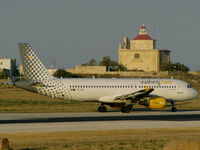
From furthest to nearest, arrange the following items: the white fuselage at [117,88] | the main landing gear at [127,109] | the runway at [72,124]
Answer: the white fuselage at [117,88]
the main landing gear at [127,109]
the runway at [72,124]

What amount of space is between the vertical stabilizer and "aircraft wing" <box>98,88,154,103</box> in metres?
5.80

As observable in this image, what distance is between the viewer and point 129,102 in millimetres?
52875

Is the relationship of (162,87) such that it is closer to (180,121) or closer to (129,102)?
(129,102)

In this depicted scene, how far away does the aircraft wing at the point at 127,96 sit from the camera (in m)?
52.2

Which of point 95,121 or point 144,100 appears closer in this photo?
point 95,121

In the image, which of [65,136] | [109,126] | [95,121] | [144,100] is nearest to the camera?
[65,136]

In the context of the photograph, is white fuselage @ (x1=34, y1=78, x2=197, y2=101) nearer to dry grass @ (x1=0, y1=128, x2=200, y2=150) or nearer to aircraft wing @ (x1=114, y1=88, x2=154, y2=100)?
aircraft wing @ (x1=114, y1=88, x2=154, y2=100)

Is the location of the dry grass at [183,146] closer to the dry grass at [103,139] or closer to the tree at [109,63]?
the dry grass at [103,139]

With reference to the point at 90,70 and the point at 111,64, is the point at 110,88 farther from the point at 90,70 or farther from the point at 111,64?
the point at 111,64

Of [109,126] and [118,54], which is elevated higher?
[118,54]

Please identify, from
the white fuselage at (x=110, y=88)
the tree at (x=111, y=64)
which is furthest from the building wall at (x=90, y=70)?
the white fuselage at (x=110, y=88)

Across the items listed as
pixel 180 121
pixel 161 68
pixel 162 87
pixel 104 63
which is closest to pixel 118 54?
pixel 104 63

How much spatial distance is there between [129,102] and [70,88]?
5.90 metres

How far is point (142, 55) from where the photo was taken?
173m
